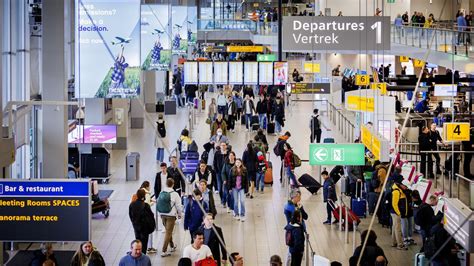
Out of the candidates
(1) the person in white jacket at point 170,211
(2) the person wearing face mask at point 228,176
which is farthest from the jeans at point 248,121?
(1) the person in white jacket at point 170,211

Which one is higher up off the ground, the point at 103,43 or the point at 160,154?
the point at 103,43

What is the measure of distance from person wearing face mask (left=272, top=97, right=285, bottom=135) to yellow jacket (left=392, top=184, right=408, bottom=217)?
17.8m

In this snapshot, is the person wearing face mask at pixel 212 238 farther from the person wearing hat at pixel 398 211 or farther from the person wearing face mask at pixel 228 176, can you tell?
the person wearing face mask at pixel 228 176

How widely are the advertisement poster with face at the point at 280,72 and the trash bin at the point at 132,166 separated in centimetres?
1249

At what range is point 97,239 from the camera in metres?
18.2

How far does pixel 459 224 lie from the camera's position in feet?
42.2

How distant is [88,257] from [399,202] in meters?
6.19

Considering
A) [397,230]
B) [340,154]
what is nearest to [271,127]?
[340,154]

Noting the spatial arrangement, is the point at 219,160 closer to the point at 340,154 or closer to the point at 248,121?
the point at 340,154

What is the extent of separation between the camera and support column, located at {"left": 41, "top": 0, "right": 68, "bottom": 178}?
18734 millimetres

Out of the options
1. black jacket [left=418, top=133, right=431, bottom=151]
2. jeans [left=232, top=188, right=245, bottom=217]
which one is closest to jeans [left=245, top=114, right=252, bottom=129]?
black jacket [left=418, top=133, right=431, bottom=151]

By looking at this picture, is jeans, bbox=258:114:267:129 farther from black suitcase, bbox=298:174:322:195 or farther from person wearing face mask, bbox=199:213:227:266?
person wearing face mask, bbox=199:213:227:266

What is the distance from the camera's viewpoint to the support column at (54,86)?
1873 centimetres

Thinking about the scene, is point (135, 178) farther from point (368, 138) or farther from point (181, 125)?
point (181, 125)
